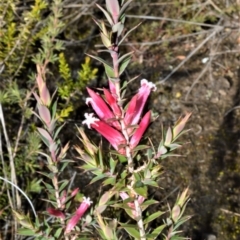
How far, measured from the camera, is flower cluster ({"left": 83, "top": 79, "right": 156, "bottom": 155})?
1.01 metres

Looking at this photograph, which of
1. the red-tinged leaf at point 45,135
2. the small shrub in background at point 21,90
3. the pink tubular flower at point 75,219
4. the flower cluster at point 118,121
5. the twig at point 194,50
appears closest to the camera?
the flower cluster at point 118,121

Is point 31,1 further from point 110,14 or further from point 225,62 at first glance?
point 110,14

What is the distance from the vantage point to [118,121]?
3.38 feet

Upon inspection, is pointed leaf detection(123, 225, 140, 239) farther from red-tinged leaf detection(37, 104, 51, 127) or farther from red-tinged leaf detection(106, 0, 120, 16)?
red-tinged leaf detection(106, 0, 120, 16)

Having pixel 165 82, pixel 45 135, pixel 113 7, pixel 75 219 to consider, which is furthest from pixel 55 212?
pixel 165 82

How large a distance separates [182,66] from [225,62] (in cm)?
20

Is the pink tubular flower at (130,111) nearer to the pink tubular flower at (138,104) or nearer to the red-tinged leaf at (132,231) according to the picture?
the pink tubular flower at (138,104)

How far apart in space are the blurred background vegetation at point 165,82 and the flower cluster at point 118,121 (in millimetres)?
801

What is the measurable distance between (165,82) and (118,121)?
1622 mm

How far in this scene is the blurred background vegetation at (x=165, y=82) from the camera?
1.95 m

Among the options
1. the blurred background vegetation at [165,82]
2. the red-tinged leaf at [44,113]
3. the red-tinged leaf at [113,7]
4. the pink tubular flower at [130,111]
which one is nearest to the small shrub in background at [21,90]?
the blurred background vegetation at [165,82]

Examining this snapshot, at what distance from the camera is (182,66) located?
2.70 m

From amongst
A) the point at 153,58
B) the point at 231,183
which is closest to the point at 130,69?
the point at 153,58

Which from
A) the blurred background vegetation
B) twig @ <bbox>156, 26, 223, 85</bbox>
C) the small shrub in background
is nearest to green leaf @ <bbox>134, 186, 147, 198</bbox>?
the small shrub in background
